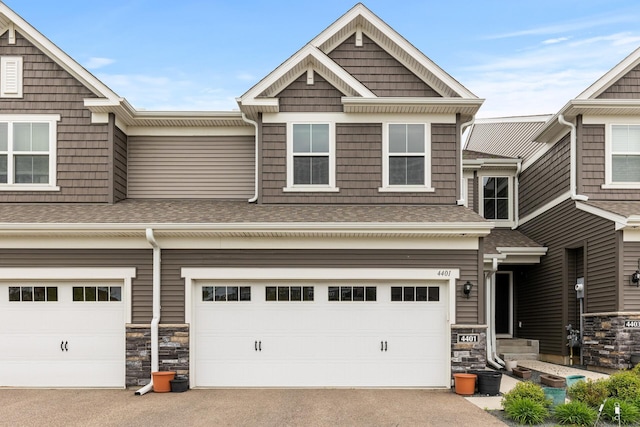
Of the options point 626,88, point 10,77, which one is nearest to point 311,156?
point 10,77

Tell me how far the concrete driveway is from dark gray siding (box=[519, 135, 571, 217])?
22.6ft

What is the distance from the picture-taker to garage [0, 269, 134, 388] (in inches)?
510

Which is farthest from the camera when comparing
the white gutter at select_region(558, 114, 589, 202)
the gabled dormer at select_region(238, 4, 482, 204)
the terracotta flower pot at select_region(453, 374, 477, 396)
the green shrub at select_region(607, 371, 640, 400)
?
the white gutter at select_region(558, 114, 589, 202)

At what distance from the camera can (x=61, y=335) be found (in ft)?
42.7

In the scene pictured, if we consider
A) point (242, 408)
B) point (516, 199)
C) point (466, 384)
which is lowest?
point (242, 408)

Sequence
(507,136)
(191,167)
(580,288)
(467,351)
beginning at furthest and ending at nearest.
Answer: (507,136) < (580,288) < (191,167) < (467,351)

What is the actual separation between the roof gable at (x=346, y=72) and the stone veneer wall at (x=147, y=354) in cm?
498

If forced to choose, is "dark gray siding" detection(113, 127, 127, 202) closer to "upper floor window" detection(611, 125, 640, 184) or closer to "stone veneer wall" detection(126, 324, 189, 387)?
"stone veneer wall" detection(126, 324, 189, 387)

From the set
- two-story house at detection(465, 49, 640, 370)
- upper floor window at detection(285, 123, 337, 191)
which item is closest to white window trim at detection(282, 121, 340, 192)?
upper floor window at detection(285, 123, 337, 191)

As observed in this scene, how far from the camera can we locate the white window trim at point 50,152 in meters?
14.1

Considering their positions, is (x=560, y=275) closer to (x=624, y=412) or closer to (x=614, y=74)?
(x=614, y=74)

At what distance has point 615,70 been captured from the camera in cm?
1541

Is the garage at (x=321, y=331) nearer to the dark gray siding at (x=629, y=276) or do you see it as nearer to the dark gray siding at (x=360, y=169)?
the dark gray siding at (x=360, y=169)

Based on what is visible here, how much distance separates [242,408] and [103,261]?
4.22 metres
